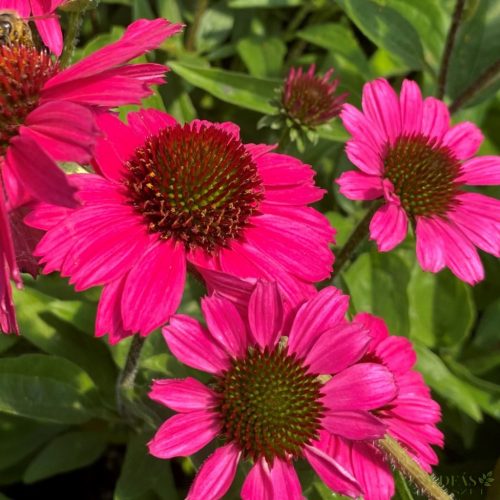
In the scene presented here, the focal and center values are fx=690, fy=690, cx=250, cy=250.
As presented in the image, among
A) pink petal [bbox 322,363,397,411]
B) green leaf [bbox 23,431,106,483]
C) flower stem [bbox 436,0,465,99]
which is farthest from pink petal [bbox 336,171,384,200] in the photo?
green leaf [bbox 23,431,106,483]

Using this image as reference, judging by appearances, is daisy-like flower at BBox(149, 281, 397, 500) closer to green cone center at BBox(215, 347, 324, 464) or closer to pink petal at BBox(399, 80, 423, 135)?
green cone center at BBox(215, 347, 324, 464)

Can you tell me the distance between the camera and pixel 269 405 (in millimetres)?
1018

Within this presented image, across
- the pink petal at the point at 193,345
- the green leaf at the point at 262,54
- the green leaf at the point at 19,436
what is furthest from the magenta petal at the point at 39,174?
the green leaf at the point at 262,54

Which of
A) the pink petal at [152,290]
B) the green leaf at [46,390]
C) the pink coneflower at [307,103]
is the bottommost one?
the green leaf at [46,390]

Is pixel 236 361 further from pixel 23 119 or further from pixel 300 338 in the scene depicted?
pixel 23 119

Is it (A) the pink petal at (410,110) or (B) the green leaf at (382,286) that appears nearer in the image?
(A) the pink petal at (410,110)

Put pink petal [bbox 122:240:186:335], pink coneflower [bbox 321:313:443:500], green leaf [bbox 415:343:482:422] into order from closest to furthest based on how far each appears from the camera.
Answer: pink petal [bbox 122:240:186:335]
pink coneflower [bbox 321:313:443:500]
green leaf [bbox 415:343:482:422]

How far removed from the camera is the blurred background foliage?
145 centimetres

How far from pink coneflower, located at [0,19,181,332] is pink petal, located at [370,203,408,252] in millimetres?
469

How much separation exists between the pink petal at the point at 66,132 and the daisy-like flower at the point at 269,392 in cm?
29

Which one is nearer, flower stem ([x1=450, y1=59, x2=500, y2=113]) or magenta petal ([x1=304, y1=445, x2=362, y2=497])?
magenta petal ([x1=304, y1=445, x2=362, y2=497])

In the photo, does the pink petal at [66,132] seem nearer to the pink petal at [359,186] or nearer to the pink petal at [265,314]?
the pink petal at [265,314]

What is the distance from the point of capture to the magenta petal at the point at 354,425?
0.97 metres

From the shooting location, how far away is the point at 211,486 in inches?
38.1
